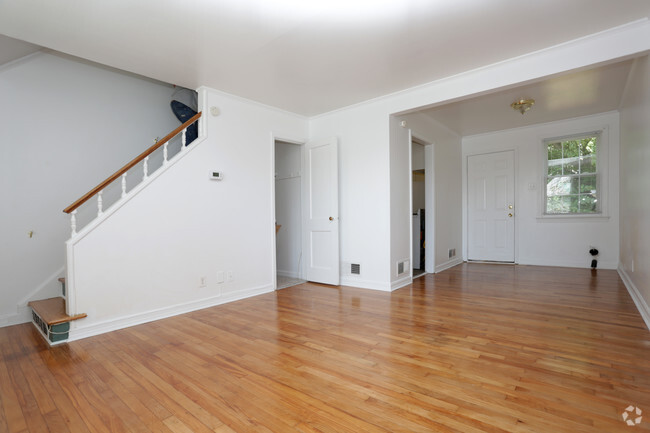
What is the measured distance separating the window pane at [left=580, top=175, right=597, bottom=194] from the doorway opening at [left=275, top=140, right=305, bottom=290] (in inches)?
201

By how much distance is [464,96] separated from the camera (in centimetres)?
365

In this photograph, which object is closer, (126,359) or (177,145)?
(126,359)

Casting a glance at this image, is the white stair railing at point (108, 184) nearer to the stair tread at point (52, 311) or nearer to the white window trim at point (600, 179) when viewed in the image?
the stair tread at point (52, 311)

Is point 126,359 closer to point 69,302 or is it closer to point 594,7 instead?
point 69,302

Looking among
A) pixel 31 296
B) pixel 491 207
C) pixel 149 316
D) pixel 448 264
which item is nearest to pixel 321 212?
pixel 149 316

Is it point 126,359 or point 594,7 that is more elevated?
point 594,7

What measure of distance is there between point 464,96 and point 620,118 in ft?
11.6

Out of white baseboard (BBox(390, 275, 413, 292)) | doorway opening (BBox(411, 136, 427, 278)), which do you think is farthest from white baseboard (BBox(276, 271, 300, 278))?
doorway opening (BBox(411, 136, 427, 278))

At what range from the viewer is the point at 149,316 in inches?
130

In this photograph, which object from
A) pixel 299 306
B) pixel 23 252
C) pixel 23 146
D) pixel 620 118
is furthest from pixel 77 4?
pixel 620 118

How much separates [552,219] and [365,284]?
4.08 m

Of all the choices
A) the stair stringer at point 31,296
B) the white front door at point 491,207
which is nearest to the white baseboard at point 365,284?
the white front door at point 491,207

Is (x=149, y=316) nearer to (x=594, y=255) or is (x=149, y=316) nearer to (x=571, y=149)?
(x=594, y=255)

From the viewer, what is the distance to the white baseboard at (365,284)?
14.3ft
